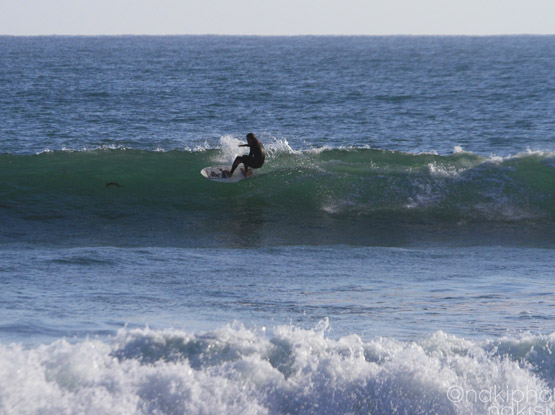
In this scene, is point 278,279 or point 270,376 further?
point 278,279

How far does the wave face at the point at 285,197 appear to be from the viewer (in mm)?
14641

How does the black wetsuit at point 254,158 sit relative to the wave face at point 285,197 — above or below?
above

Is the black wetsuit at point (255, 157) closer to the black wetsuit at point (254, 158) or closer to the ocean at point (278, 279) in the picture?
the black wetsuit at point (254, 158)

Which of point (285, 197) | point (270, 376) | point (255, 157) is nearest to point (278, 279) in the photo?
point (270, 376)

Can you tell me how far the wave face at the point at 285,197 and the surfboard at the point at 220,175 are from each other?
0.22 metres

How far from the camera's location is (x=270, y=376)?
6.26 m

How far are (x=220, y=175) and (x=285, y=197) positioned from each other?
211 cm

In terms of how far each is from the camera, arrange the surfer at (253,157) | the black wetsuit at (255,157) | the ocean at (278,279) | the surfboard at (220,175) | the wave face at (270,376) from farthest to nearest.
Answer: the surfboard at (220,175), the black wetsuit at (255,157), the surfer at (253,157), the ocean at (278,279), the wave face at (270,376)

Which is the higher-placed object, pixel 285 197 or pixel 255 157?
pixel 255 157

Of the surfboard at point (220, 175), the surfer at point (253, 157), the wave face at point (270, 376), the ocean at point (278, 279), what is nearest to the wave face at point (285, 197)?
the ocean at point (278, 279)

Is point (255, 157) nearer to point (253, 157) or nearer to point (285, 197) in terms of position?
point (253, 157)

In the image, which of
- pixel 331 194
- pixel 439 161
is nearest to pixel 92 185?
pixel 331 194

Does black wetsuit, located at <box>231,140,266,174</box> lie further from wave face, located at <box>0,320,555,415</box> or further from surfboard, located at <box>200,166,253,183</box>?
wave face, located at <box>0,320,555,415</box>

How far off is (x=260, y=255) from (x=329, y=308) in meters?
3.54
